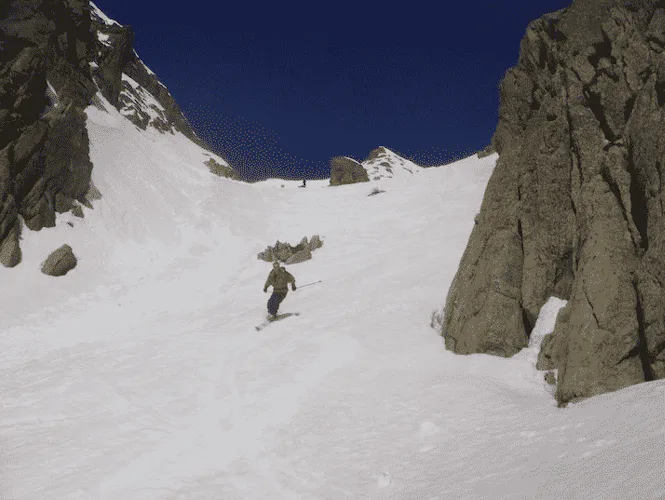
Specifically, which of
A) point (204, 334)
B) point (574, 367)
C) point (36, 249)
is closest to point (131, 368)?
point (204, 334)

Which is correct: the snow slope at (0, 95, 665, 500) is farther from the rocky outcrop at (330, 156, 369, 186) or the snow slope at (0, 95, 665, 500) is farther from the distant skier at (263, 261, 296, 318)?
the rocky outcrop at (330, 156, 369, 186)

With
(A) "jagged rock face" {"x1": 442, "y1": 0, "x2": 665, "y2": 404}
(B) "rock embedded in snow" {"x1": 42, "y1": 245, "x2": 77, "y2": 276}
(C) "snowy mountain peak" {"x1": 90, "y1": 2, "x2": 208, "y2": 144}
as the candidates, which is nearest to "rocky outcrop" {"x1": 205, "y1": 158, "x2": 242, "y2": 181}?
(C) "snowy mountain peak" {"x1": 90, "y1": 2, "x2": 208, "y2": 144}

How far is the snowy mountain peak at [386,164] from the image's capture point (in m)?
124

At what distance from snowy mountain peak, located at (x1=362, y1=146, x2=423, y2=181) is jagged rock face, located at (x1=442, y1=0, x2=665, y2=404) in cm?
10639

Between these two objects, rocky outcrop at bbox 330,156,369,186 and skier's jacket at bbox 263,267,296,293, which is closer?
skier's jacket at bbox 263,267,296,293

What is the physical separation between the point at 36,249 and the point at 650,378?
27.1 meters

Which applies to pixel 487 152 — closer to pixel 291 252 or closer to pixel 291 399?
pixel 291 252

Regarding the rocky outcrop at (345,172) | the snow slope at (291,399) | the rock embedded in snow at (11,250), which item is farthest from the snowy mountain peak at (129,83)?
the snow slope at (291,399)

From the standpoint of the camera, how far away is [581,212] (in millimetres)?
9727

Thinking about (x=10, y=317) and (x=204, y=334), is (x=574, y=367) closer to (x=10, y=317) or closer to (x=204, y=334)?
(x=204, y=334)

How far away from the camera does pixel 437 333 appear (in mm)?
12531

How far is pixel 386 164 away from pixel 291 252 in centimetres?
10870

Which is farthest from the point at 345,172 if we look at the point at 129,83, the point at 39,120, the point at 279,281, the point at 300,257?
the point at 279,281

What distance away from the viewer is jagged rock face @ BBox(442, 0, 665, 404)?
7.83 metres
